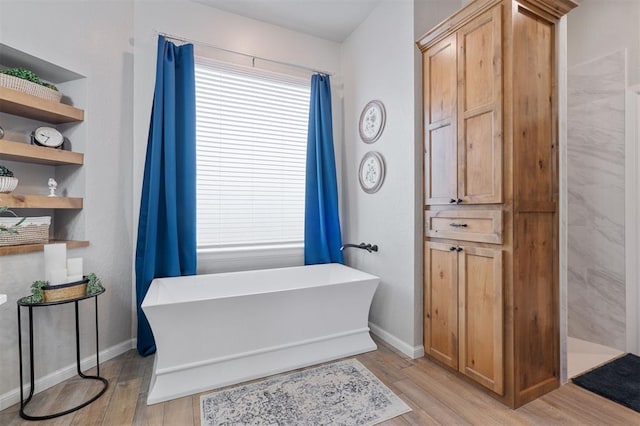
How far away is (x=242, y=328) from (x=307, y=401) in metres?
0.62

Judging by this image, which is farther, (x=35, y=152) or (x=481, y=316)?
(x=35, y=152)

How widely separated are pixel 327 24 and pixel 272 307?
2.78 metres

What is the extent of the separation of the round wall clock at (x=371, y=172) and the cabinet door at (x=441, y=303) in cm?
76

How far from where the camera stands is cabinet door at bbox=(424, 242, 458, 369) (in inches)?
81.2

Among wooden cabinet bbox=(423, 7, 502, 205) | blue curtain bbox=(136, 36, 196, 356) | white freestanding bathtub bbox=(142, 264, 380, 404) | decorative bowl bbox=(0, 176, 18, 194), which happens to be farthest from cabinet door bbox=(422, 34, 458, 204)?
decorative bowl bbox=(0, 176, 18, 194)

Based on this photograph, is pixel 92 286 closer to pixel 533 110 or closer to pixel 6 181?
pixel 6 181

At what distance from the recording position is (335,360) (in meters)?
2.29

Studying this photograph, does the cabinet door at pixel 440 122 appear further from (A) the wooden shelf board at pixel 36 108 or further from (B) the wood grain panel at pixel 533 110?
(A) the wooden shelf board at pixel 36 108

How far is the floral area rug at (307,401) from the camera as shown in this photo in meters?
1.64

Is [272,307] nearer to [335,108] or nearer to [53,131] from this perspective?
[53,131]

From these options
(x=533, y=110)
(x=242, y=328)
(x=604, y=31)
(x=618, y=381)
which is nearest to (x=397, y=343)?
(x=242, y=328)

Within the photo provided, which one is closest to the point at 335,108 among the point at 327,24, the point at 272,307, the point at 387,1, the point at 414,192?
the point at 327,24

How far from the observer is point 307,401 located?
1791mm

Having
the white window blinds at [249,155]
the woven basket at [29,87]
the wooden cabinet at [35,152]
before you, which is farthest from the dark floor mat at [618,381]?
the woven basket at [29,87]
